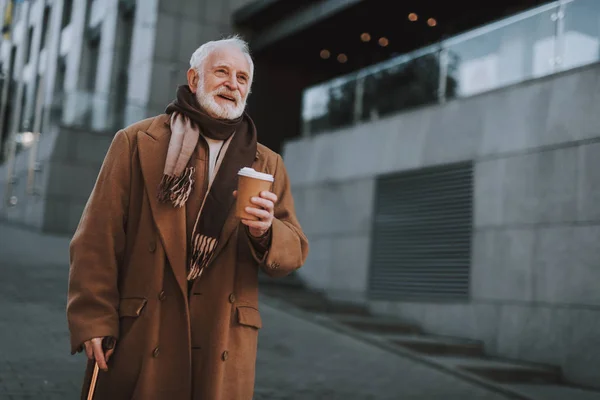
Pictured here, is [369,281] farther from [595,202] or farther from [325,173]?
[595,202]

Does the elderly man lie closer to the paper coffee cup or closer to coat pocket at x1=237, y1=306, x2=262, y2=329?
coat pocket at x1=237, y1=306, x2=262, y2=329

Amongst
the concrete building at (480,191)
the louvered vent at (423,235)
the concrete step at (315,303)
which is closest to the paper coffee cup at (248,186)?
the concrete building at (480,191)

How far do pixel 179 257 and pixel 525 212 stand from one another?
8.09m

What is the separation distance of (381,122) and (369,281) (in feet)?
8.89

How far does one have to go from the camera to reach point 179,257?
2975 millimetres

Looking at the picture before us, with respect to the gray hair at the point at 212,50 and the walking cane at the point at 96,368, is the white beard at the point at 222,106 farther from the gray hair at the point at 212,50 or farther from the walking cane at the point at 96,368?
the walking cane at the point at 96,368

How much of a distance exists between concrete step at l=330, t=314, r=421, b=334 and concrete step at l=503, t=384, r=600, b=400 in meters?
2.87

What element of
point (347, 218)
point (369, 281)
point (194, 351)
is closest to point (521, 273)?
point (369, 281)

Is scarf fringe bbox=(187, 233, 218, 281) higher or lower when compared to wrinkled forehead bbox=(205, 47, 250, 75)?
lower

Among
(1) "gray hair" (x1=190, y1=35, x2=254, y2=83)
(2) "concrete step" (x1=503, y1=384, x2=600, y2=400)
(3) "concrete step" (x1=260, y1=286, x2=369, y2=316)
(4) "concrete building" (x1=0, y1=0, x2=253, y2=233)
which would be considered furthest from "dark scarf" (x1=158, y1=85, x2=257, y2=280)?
(4) "concrete building" (x1=0, y1=0, x2=253, y2=233)

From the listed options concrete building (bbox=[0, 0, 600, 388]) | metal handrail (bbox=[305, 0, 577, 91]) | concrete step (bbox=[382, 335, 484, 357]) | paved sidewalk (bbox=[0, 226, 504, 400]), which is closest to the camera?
paved sidewalk (bbox=[0, 226, 504, 400])

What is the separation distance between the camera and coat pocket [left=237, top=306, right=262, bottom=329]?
3.07 meters

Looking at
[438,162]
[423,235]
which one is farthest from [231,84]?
[423,235]

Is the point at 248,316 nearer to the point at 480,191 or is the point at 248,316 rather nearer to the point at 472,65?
the point at 480,191
